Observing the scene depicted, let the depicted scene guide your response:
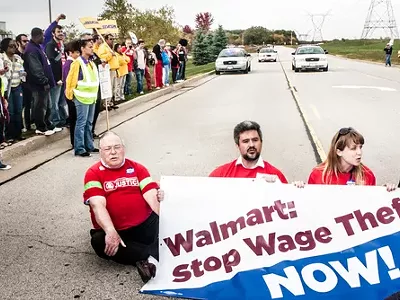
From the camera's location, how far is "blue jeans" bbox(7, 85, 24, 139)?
9812 mm

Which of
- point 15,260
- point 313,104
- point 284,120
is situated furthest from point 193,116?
point 15,260

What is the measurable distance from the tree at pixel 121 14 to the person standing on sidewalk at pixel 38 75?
107ft

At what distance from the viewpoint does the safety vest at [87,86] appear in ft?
29.4

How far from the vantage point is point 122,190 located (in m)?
4.64

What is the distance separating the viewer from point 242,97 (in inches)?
731

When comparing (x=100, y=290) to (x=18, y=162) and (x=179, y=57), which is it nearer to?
(x=18, y=162)

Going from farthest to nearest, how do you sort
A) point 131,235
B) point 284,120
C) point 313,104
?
1. point 313,104
2. point 284,120
3. point 131,235

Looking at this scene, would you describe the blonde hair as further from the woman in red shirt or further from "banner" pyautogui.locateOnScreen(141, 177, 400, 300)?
"banner" pyautogui.locateOnScreen(141, 177, 400, 300)

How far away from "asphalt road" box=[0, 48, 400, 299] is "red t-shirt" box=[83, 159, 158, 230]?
0.43 m

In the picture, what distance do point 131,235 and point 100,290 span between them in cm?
60

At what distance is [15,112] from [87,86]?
5.63ft

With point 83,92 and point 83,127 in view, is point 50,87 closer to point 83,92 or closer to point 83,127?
point 83,92

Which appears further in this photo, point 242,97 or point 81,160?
point 242,97

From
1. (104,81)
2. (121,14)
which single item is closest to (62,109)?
(104,81)
